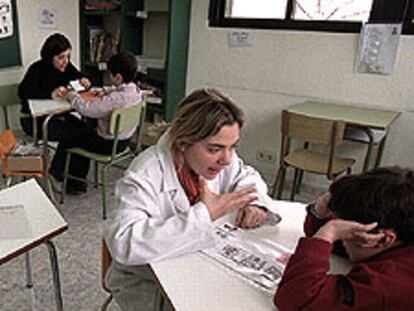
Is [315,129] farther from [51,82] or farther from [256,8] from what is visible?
[51,82]

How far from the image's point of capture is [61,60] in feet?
10.5

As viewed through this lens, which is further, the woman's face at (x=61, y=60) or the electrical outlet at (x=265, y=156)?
the electrical outlet at (x=265, y=156)

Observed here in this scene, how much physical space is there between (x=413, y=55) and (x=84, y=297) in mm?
2722

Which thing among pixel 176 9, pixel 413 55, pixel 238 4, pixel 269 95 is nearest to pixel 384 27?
pixel 413 55

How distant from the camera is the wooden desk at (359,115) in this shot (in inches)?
100

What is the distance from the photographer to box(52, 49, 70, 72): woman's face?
319cm

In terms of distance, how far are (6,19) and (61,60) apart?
0.60m

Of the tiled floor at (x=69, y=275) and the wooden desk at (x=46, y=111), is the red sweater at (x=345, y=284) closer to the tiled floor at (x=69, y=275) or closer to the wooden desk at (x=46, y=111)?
the tiled floor at (x=69, y=275)

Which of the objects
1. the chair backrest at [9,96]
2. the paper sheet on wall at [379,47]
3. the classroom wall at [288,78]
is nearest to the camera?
the paper sheet on wall at [379,47]

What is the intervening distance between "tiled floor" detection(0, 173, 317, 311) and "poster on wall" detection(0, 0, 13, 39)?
1.74m

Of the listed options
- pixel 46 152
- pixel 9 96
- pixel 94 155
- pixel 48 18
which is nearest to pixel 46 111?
pixel 46 152

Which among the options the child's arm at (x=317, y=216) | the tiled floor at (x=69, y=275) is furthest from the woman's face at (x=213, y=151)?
the tiled floor at (x=69, y=275)

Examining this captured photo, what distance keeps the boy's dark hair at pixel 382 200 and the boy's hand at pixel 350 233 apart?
0.02 meters

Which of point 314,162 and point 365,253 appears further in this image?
point 314,162
